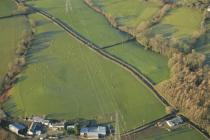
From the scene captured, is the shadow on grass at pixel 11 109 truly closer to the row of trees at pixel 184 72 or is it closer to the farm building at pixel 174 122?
the farm building at pixel 174 122

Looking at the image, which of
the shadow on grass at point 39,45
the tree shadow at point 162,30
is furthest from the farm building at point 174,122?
the shadow on grass at point 39,45

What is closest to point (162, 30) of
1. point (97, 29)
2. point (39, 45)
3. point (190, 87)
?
point (97, 29)

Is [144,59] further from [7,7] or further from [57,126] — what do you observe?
[7,7]

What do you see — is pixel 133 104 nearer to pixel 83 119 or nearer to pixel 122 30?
pixel 83 119

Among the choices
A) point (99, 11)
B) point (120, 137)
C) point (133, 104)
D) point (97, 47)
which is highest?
point (99, 11)

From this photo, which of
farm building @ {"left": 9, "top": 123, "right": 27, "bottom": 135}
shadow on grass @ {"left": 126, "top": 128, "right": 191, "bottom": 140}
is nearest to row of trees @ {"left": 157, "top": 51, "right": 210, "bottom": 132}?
shadow on grass @ {"left": 126, "top": 128, "right": 191, "bottom": 140}

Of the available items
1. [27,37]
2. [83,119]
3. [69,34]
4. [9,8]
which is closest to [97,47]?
[69,34]
